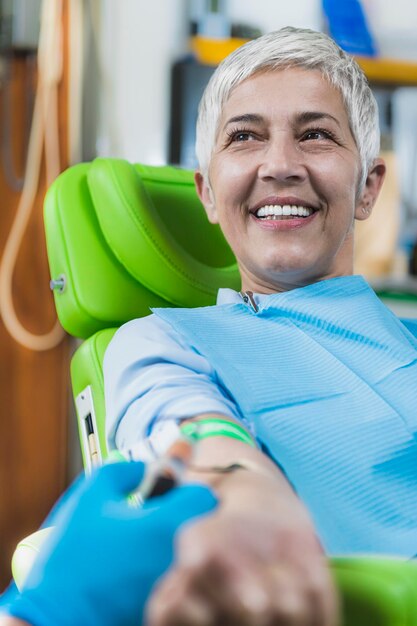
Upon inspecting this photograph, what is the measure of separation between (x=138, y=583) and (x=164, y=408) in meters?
0.39

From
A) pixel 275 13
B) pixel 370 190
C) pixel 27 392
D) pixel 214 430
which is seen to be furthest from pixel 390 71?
pixel 214 430

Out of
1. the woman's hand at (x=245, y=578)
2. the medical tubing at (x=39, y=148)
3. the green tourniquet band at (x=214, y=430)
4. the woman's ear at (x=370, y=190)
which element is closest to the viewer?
the woman's hand at (x=245, y=578)

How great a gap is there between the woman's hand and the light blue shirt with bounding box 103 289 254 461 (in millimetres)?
365

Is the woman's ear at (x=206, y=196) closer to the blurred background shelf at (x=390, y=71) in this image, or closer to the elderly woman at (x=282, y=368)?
the elderly woman at (x=282, y=368)

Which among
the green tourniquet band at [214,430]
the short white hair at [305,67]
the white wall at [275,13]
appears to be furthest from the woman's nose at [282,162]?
the white wall at [275,13]

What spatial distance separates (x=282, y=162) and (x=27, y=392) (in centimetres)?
158

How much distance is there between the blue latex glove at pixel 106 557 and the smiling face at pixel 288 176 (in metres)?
0.71

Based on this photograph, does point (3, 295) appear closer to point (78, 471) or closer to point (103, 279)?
point (78, 471)

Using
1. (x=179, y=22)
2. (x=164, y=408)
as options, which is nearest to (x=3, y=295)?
(x=179, y=22)

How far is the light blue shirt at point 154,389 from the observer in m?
0.90

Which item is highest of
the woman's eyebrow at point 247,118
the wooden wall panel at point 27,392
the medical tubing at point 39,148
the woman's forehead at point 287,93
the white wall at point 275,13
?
the white wall at point 275,13

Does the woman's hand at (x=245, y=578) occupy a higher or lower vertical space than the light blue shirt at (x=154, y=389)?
higher

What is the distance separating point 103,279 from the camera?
143cm

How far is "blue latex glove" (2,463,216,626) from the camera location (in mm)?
539
